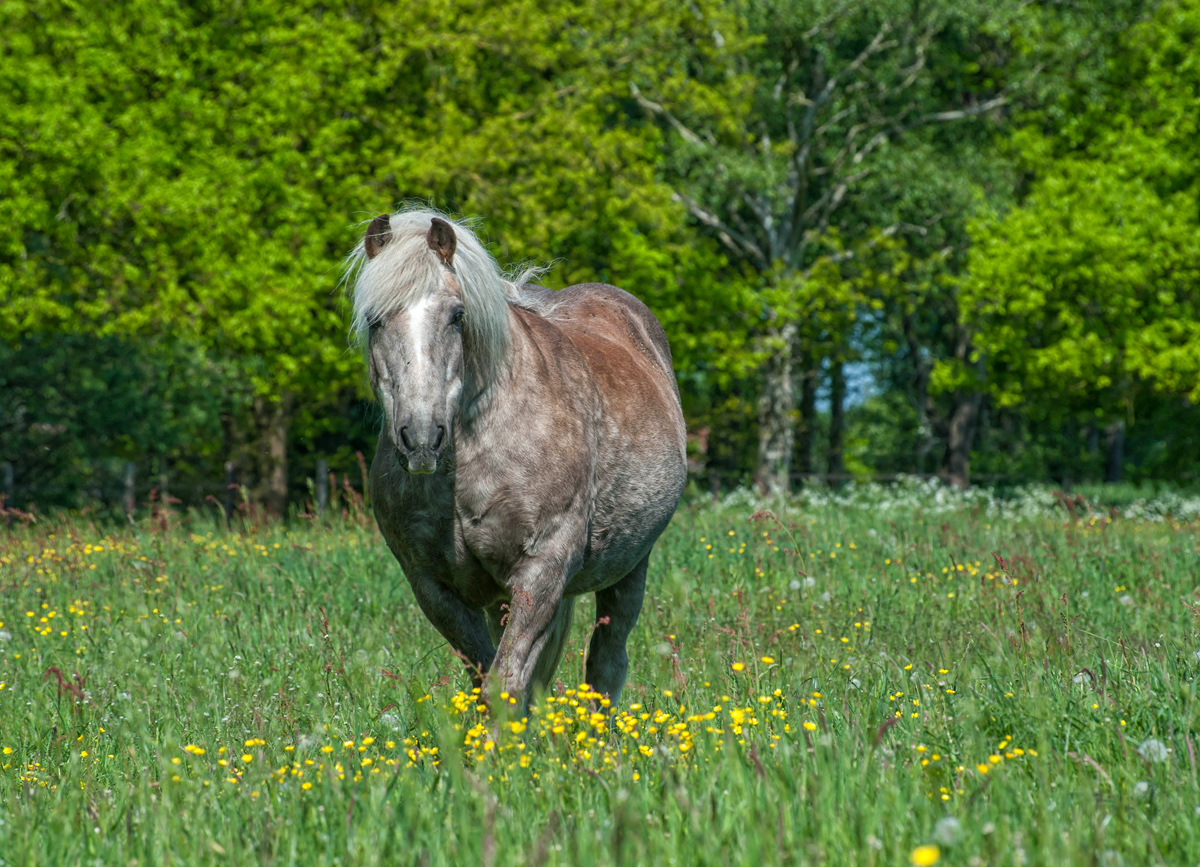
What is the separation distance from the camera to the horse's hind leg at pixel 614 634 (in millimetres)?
5449

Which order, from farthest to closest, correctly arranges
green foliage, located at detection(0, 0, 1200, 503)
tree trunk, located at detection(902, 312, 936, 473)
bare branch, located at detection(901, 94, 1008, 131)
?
tree trunk, located at detection(902, 312, 936, 473) → bare branch, located at detection(901, 94, 1008, 131) → green foliage, located at detection(0, 0, 1200, 503)

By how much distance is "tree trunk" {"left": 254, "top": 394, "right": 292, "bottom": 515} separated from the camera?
62.0 ft

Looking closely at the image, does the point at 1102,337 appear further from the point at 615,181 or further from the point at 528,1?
the point at 528,1

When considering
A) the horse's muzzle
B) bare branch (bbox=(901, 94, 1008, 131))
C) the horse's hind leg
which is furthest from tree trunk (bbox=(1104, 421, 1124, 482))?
the horse's muzzle

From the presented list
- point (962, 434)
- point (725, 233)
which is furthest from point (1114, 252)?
point (962, 434)

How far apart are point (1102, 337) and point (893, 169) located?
493cm

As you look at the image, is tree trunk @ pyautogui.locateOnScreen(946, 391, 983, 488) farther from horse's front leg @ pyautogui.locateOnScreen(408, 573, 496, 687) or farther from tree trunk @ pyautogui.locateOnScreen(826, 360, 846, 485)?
horse's front leg @ pyautogui.locateOnScreen(408, 573, 496, 687)

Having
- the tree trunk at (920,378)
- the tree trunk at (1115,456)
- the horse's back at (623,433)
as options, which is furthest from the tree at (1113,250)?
the horse's back at (623,433)

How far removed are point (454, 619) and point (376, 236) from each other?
152 centimetres

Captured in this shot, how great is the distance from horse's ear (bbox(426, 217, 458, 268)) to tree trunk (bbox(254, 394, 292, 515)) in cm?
1519

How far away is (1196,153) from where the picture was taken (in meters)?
20.2

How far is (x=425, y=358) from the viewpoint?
3.86m

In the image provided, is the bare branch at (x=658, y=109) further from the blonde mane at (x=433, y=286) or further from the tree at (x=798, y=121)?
the blonde mane at (x=433, y=286)

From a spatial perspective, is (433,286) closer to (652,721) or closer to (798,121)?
(652,721)
